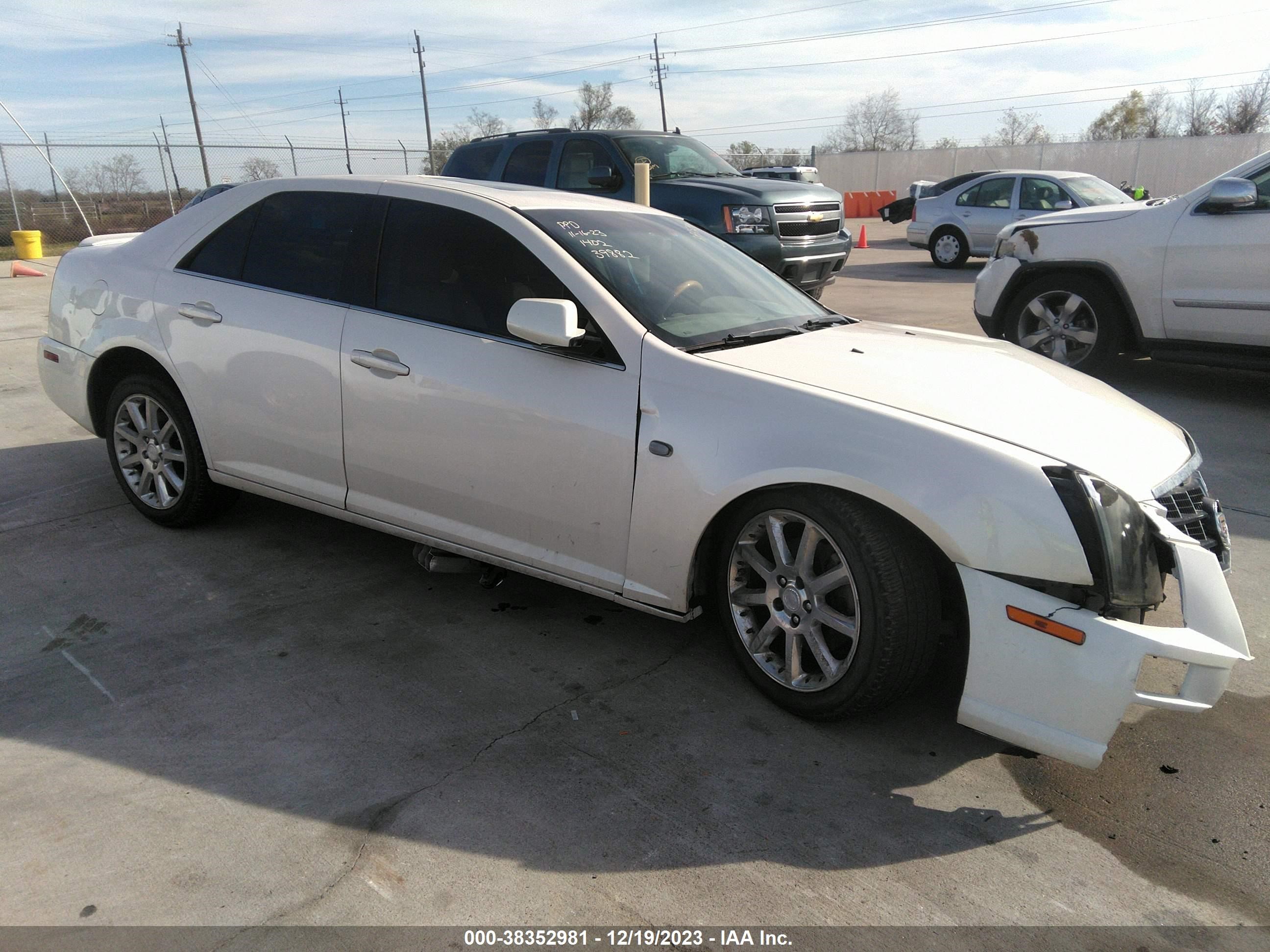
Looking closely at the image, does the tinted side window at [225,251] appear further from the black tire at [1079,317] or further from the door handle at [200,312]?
the black tire at [1079,317]

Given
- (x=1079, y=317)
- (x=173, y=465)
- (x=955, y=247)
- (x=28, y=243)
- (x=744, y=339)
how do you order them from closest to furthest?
(x=744, y=339)
(x=173, y=465)
(x=1079, y=317)
(x=955, y=247)
(x=28, y=243)

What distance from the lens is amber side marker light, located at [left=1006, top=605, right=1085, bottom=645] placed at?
2.58 meters

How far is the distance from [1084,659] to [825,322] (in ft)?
6.41

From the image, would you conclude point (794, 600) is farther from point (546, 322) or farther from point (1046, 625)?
point (546, 322)

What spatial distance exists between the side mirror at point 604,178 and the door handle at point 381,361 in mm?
6233

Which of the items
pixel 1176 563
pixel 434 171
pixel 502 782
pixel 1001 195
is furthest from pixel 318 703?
pixel 434 171

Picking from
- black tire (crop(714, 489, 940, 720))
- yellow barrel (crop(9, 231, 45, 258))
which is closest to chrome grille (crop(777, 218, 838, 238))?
black tire (crop(714, 489, 940, 720))

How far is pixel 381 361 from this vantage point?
374 centimetres

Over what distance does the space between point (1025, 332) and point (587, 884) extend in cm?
670

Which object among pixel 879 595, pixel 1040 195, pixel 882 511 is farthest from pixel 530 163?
pixel 1040 195

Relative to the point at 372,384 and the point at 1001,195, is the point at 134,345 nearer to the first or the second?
the point at 372,384

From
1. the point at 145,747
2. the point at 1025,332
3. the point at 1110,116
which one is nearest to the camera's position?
the point at 145,747

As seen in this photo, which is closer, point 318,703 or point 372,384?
point 318,703

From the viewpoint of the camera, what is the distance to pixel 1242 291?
654 centimetres
